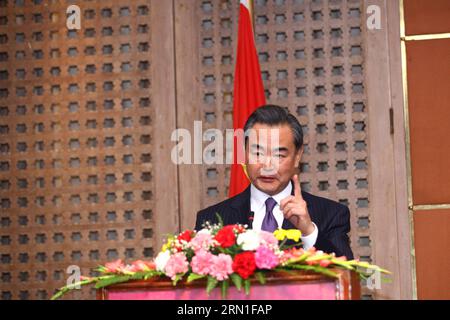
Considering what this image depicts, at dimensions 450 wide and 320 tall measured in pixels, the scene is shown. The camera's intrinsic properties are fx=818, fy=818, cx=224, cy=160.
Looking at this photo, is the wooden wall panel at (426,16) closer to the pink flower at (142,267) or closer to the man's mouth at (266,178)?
the man's mouth at (266,178)

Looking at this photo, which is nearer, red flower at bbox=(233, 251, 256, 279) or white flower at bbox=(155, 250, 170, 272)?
red flower at bbox=(233, 251, 256, 279)

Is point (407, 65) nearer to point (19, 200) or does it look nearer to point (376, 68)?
point (376, 68)

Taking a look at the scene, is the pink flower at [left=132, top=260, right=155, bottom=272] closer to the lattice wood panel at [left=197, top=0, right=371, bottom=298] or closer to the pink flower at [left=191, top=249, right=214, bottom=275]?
the pink flower at [left=191, top=249, right=214, bottom=275]

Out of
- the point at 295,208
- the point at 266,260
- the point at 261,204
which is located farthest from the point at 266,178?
the point at 266,260

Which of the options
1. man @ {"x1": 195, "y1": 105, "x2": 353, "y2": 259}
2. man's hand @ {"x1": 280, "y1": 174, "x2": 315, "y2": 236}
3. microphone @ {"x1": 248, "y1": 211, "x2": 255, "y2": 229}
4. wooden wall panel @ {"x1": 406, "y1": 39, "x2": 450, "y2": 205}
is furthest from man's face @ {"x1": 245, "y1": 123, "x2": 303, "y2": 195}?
wooden wall panel @ {"x1": 406, "y1": 39, "x2": 450, "y2": 205}

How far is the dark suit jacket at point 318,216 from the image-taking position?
3732 mm

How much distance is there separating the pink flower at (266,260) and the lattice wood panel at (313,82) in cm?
280

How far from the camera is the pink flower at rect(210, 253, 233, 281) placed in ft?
8.16

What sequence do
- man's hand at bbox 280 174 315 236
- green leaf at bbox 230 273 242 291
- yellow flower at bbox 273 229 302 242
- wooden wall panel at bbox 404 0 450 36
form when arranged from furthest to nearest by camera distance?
wooden wall panel at bbox 404 0 450 36 → man's hand at bbox 280 174 315 236 → yellow flower at bbox 273 229 302 242 → green leaf at bbox 230 273 242 291

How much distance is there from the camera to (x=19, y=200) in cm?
563

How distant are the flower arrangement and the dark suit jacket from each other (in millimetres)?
1032

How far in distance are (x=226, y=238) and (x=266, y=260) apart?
18 cm

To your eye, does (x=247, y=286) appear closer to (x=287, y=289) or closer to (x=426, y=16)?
(x=287, y=289)
